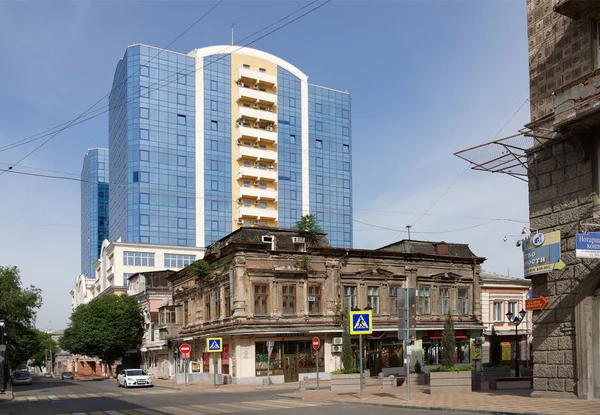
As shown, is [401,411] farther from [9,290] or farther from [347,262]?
[9,290]

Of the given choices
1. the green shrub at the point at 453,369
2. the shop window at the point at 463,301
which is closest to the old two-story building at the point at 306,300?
the shop window at the point at 463,301

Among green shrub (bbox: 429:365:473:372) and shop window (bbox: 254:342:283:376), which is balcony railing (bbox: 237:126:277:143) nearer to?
shop window (bbox: 254:342:283:376)

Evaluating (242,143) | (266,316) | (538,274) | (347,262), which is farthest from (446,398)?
(242,143)

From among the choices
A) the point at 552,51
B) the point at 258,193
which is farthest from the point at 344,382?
the point at 258,193

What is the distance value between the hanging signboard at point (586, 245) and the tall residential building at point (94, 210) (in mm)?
127473

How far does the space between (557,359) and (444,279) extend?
93.5 feet

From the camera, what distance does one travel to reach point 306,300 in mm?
42406

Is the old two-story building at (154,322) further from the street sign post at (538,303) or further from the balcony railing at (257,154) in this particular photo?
the street sign post at (538,303)

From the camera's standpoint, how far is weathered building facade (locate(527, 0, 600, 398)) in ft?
62.0

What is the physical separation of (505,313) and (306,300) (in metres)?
19.0

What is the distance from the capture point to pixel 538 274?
68.7 ft

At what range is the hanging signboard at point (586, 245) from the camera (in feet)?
56.9

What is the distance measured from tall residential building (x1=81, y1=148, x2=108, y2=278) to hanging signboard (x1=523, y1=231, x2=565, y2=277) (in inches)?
4879

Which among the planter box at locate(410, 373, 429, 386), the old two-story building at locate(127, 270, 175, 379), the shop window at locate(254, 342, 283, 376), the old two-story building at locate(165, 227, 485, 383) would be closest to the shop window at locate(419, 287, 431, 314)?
the old two-story building at locate(165, 227, 485, 383)
